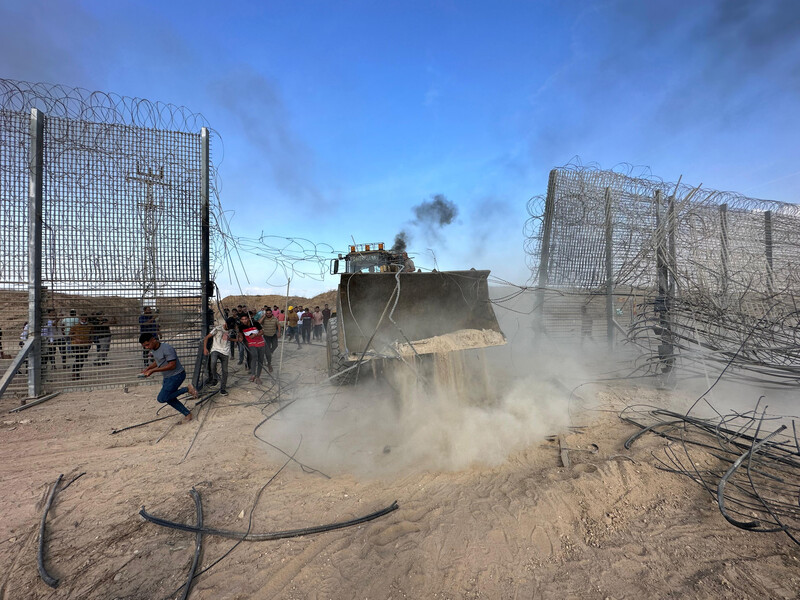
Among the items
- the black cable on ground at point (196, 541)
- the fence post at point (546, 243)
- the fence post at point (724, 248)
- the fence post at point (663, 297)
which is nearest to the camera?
the black cable on ground at point (196, 541)

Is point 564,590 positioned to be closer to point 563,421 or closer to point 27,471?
point 563,421

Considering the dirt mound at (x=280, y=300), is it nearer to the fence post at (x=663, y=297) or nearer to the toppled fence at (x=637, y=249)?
the toppled fence at (x=637, y=249)

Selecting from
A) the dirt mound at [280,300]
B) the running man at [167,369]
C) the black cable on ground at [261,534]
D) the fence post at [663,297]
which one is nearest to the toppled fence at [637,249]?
the fence post at [663,297]

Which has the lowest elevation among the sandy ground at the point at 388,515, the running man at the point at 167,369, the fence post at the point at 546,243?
the sandy ground at the point at 388,515

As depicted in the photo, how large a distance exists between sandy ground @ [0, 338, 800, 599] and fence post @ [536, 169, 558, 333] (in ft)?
13.1

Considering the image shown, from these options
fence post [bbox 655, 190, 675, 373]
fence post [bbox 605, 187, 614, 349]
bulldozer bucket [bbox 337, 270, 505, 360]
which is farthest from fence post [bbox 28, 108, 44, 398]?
fence post [bbox 605, 187, 614, 349]

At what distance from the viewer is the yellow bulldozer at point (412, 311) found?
638 centimetres

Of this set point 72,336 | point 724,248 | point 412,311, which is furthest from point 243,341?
point 724,248

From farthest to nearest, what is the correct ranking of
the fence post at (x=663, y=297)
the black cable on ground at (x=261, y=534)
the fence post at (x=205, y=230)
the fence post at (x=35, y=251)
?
the fence post at (x=205, y=230) → the fence post at (x=663, y=297) → the fence post at (x=35, y=251) → the black cable on ground at (x=261, y=534)

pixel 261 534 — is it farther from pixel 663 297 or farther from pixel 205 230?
pixel 663 297

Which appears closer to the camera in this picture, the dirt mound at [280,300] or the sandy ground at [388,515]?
the sandy ground at [388,515]

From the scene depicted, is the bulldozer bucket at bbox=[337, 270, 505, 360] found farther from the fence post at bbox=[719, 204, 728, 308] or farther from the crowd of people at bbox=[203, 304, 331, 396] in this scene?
the fence post at bbox=[719, 204, 728, 308]

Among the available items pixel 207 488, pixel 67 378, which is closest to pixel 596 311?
pixel 207 488

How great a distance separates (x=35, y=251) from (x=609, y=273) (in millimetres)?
11746
